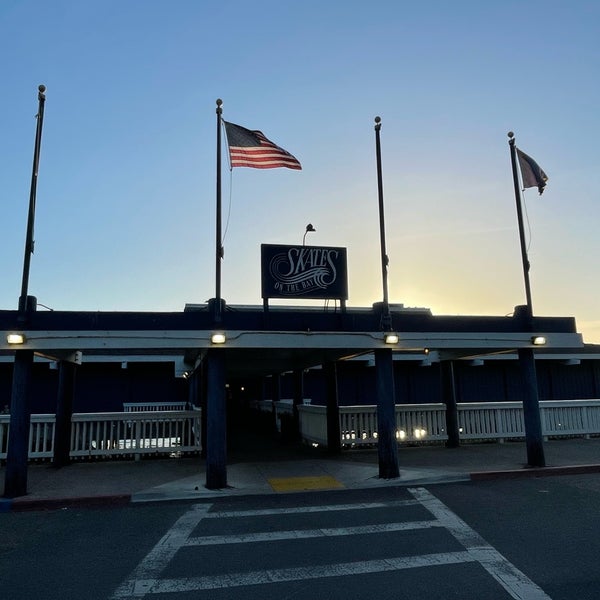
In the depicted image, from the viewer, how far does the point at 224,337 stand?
10.0 metres

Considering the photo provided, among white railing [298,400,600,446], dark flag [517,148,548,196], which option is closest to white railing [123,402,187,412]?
white railing [298,400,600,446]

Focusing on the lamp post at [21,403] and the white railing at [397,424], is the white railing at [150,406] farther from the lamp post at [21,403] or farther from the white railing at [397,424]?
the lamp post at [21,403]

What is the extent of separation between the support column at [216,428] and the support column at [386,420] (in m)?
3.17

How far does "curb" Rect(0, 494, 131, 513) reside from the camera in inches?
343

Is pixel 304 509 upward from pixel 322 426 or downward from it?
downward

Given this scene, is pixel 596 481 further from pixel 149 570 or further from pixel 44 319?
pixel 44 319

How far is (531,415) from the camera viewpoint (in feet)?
38.4

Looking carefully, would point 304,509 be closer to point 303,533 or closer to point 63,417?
point 303,533

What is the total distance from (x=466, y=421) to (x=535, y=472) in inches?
177

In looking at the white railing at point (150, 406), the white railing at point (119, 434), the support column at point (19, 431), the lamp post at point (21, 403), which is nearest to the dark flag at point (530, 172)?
the white railing at point (119, 434)

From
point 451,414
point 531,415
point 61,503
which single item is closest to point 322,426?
point 451,414

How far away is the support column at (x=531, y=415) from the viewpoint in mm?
11453

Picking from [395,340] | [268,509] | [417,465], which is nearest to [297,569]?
[268,509]

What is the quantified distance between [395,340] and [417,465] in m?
3.23
